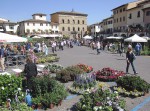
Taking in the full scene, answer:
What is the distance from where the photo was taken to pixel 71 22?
100312 mm

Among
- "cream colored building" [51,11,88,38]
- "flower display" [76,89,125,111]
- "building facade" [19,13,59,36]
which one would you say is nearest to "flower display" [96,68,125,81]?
"flower display" [76,89,125,111]

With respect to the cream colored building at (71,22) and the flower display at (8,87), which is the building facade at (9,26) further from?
the flower display at (8,87)

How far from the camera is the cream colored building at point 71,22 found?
317ft

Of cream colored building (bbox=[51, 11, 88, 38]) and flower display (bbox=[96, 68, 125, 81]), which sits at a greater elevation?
cream colored building (bbox=[51, 11, 88, 38])

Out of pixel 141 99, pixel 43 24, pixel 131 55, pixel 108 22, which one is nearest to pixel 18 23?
pixel 43 24

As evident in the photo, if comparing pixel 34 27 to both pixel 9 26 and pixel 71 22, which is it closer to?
pixel 9 26

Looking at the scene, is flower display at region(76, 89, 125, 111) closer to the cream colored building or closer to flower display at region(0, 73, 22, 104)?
flower display at region(0, 73, 22, 104)

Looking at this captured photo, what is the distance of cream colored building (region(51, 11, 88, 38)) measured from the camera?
3803 inches

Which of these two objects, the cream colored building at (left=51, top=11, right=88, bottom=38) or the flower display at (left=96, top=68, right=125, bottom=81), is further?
the cream colored building at (left=51, top=11, right=88, bottom=38)

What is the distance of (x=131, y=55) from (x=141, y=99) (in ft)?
20.5

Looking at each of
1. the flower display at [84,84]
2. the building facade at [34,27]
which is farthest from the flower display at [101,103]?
the building facade at [34,27]

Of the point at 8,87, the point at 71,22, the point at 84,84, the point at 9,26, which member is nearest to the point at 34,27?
the point at 9,26

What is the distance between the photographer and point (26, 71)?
10539 millimetres

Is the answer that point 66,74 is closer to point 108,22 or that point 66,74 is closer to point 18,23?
point 108,22
